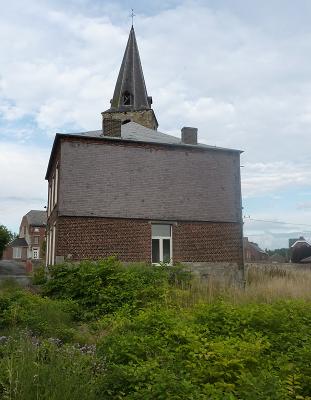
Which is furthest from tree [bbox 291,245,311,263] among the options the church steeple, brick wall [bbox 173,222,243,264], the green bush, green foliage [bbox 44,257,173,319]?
the green bush

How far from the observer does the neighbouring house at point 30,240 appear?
77.2 m

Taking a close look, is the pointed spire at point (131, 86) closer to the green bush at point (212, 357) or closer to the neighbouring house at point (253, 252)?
the neighbouring house at point (253, 252)

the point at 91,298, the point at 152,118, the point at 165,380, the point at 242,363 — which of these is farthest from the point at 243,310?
the point at 152,118

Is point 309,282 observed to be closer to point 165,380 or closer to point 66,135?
point 165,380

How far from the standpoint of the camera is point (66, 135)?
70.5 feet

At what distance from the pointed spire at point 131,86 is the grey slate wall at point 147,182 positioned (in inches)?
965

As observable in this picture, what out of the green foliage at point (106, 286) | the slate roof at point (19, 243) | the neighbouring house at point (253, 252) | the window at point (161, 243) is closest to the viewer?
the green foliage at point (106, 286)

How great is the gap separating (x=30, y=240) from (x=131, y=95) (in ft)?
136

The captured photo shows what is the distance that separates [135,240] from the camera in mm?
21375

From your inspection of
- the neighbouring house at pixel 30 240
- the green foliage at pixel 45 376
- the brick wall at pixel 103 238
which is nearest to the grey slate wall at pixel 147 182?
the brick wall at pixel 103 238

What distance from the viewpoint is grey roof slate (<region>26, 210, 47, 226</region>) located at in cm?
7925

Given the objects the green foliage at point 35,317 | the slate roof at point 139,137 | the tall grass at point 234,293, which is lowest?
the green foliage at point 35,317

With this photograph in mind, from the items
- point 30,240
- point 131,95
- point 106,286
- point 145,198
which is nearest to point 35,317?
point 106,286

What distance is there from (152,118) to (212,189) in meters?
25.1
